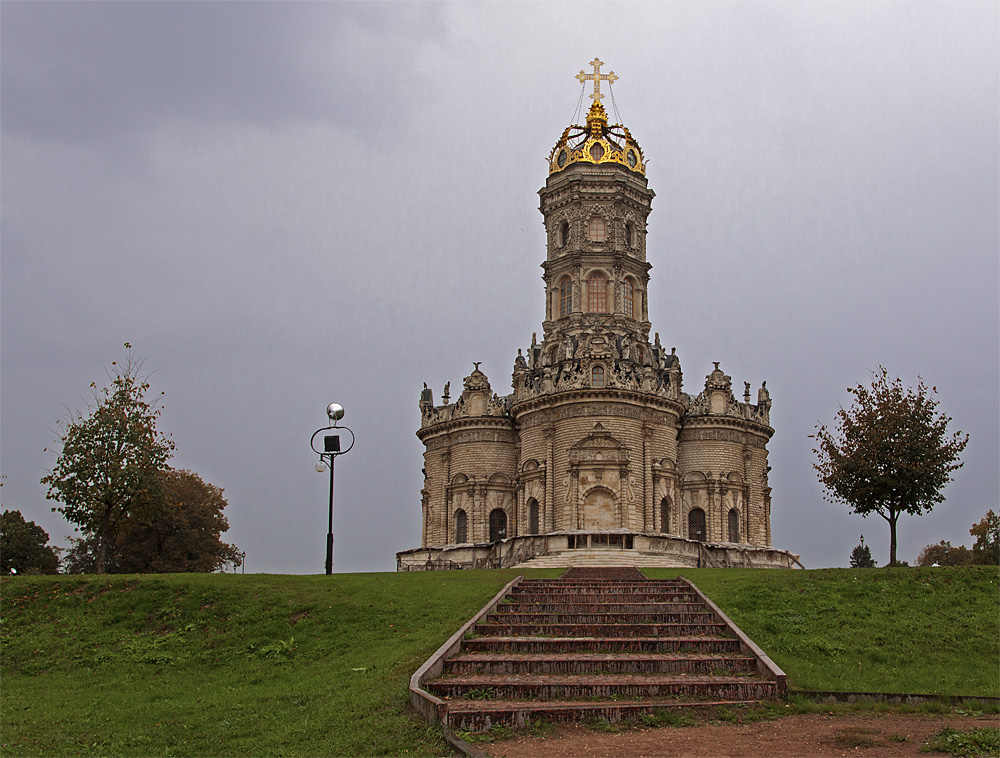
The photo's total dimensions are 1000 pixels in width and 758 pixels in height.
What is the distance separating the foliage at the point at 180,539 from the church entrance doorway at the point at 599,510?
23.0m

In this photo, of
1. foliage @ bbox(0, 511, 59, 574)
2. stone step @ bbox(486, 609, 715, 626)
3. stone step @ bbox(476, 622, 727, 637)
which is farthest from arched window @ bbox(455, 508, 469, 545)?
stone step @ bbox(476, 622, 727, 637)

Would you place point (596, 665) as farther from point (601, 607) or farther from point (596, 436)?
point (596, 436)

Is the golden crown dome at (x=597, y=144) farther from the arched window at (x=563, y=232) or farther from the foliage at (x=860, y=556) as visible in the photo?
the foliage at (x=860, y=556)

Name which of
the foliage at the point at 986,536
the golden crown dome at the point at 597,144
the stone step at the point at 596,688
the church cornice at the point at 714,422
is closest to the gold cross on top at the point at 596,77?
the golden crown dome at the point at 597,144

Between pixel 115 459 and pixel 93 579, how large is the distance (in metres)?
10.6

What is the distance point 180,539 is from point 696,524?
1224 inches

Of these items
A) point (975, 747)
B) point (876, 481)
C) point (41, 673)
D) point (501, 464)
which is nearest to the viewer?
point (975, 747)

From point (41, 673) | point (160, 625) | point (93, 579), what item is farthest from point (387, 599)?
point (93, 579)

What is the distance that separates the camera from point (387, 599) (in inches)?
975

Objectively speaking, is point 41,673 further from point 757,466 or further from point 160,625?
point 757,466

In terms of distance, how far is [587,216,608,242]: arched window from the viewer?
196ft

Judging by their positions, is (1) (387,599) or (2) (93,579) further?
(2) (93,579)

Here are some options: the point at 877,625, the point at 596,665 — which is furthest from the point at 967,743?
the point at 877,625

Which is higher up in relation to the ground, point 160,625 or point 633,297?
point 633,297
